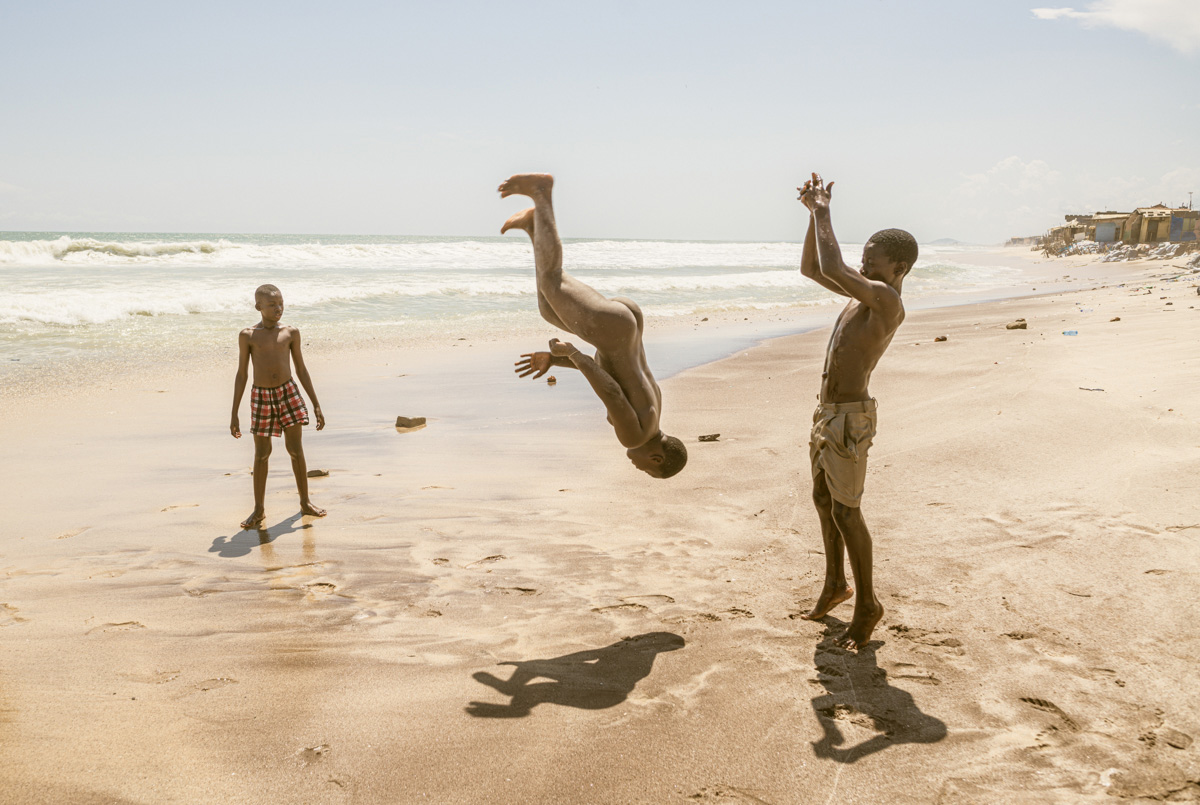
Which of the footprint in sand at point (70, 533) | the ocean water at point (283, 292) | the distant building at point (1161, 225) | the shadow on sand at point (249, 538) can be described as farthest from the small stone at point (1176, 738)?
the distant building at point (1161, 225)

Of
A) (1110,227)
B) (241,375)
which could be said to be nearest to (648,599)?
(241,375)

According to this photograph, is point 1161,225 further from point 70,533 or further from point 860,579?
point 70,533

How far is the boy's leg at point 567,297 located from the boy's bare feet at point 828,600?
1.84m

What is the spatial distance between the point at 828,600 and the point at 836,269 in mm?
A: 1892

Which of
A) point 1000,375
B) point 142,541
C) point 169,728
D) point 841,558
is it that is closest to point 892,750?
point 841,558

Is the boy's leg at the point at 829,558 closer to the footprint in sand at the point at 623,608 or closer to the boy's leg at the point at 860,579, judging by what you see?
the boy's leg at the point at 860,579

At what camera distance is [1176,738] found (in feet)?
10.7

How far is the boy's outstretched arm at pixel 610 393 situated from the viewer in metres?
4.24

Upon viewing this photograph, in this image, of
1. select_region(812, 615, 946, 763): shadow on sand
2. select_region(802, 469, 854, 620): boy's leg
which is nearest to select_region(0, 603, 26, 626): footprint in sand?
select_region(812, 615, 946, 763): shadow on sand

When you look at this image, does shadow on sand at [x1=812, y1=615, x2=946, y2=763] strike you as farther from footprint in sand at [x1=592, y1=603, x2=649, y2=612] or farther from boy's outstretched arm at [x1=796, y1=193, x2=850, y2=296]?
boy's outstretched arm at [x1=796, y1=193, x2=850, y2=296]

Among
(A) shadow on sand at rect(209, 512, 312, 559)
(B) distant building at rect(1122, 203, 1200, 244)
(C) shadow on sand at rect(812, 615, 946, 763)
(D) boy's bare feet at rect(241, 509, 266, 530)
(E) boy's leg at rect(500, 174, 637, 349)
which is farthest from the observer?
(B) distant building at rect(1122, 203, 1200, 244)

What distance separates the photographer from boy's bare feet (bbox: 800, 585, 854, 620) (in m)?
4.49

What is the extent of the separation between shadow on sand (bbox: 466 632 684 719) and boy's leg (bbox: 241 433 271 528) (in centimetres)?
295

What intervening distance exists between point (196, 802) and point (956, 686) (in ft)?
10.7
